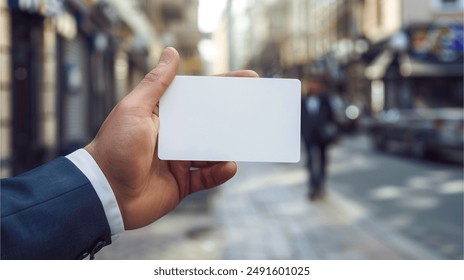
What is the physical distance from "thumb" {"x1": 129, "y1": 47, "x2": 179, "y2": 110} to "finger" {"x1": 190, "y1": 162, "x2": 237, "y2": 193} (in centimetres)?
28

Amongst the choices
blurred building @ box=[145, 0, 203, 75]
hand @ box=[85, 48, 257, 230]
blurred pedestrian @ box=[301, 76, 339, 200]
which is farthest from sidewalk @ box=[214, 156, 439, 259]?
blurred building @ box=[145, 0, 203, 75]

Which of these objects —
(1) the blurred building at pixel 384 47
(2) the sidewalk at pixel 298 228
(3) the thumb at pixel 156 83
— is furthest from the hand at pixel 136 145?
(1) the blurred building at pixel 384 47

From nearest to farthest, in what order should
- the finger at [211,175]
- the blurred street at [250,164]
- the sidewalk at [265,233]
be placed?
the finger at [211,175], the sidewalk at [265,233], the blurred street at [250,164]

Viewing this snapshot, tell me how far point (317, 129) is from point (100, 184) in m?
7.15

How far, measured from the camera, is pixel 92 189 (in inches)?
54.6

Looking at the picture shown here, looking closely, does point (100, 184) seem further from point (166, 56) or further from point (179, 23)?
point (179, 23)

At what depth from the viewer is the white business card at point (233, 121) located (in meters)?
1.33

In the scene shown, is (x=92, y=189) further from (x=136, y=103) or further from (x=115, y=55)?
(x=115, y=55)

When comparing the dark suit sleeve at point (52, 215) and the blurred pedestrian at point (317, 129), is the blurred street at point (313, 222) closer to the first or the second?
the blurred pedestrian at point (317, 129)

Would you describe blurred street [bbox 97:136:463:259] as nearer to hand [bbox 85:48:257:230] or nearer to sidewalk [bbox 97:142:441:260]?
sidewalk [bbox 97:142:441:260]

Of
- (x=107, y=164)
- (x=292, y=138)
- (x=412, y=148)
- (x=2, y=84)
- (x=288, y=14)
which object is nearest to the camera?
(x=292, y=138)

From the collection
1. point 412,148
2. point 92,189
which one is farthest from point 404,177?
point 92,189

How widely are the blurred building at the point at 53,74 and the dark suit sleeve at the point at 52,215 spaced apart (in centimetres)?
543

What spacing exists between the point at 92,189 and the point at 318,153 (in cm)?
734
